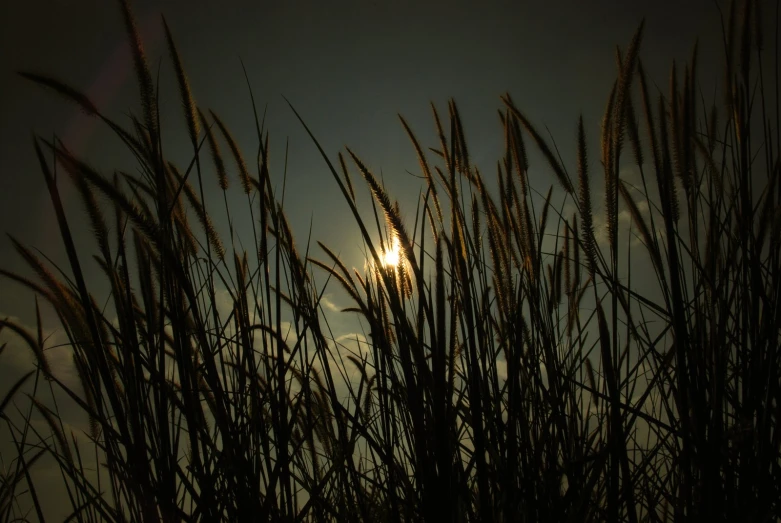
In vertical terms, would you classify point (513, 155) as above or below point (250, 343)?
above

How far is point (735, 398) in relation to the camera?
1377 mm

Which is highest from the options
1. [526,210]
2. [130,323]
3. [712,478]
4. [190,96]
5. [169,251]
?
[190,96]

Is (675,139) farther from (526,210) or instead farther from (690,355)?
(690,355)

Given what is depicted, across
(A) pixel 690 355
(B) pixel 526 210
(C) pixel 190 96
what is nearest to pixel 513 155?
(B) pixel 526 210

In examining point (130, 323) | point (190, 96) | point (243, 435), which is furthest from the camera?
point (190, 96)

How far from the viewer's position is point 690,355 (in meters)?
1.15

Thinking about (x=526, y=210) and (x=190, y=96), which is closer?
(x=190, y=96)

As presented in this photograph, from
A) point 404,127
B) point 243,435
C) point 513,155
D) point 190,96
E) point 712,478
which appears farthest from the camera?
point 513,155

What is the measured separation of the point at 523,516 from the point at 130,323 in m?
1.07

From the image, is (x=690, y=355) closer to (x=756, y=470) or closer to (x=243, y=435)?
(x=756, y=470)

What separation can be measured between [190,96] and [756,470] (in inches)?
63.8

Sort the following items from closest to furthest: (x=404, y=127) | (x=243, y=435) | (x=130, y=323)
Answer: (x=130, y=323) → (x=243, y=435) → (x=404, y=127)

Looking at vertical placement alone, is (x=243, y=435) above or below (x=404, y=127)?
below

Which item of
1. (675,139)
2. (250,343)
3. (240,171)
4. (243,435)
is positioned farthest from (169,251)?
(675,139)
